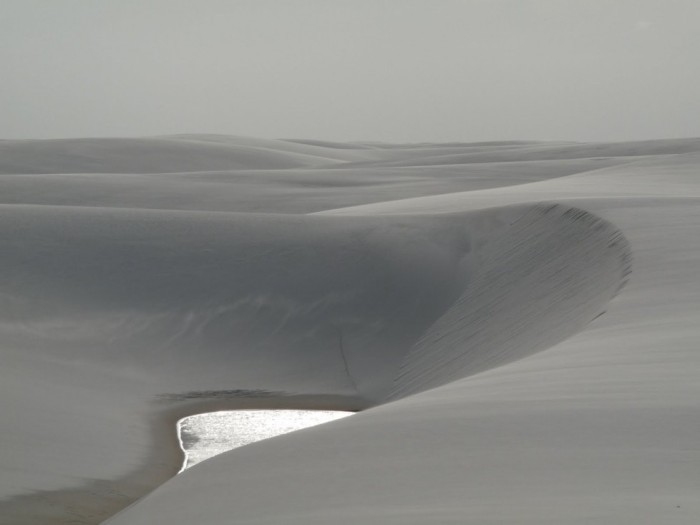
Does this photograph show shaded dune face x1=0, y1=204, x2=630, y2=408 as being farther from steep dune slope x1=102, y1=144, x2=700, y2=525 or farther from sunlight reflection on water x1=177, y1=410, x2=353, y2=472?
steep dune slope x1=102, y1=144, x2=700, y2=525

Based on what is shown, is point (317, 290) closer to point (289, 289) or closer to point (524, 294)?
point (289, 289)

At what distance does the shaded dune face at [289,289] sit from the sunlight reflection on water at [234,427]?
2.24 feet

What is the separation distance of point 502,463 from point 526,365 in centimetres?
201

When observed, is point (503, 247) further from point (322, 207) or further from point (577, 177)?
point (322, 207)

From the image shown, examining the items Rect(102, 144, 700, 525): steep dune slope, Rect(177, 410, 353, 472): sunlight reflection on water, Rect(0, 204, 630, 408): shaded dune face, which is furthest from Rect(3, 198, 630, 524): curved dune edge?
Rect(102, 144, 700, 525): steep dune slope

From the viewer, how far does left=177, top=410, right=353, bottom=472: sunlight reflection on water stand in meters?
9.38

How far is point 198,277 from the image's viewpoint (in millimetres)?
13414

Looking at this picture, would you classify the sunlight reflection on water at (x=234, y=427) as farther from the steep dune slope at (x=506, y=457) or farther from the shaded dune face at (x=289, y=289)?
the steep dune slope at (x=506, y=457)

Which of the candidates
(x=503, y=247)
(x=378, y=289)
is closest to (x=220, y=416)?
(x=378, y=289)

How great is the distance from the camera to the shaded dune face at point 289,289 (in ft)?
36.6

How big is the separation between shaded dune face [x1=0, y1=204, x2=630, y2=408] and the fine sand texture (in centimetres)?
3

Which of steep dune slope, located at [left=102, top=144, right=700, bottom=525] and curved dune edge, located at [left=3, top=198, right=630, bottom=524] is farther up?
curved dune edge, located at [left=3, top=198, right=630, bottom=524]

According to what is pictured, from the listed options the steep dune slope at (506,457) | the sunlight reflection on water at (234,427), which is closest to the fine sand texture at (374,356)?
the steep dune slope at (506,457)

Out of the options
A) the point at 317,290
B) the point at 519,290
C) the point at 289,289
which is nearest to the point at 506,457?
the point at 519,290
